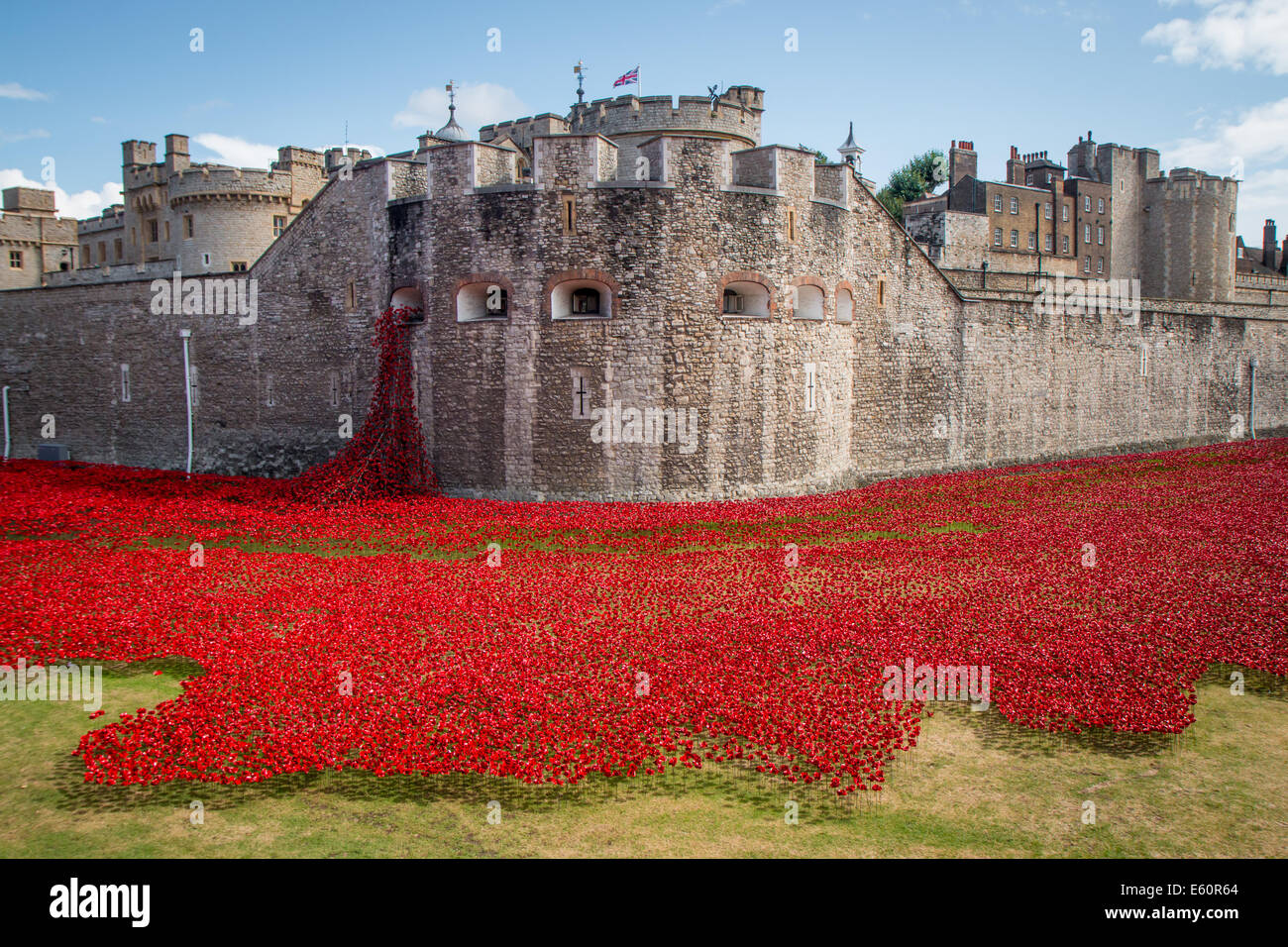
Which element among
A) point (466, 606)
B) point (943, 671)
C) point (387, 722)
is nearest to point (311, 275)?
point (466, 606)

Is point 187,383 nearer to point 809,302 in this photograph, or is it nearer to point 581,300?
point 581,300

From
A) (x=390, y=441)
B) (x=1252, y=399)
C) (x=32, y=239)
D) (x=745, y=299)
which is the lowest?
(x=390, y=441)

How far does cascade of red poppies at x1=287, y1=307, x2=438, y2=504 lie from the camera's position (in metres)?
20.7

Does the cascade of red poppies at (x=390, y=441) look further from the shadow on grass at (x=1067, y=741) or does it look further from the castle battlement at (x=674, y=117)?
the shadow on grass at (x=1067, y=741)

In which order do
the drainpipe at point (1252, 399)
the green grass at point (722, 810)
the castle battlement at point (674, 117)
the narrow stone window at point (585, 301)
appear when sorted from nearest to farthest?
the green grass at point (722, 810), the narrow stone window at point (585, 301), the castle battlement at point (674, 117), the drainpipe at point (1252, 399)

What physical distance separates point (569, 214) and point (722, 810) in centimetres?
1567

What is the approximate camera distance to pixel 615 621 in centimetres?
1086

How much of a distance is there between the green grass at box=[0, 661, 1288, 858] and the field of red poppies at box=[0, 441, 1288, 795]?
0.94 ft

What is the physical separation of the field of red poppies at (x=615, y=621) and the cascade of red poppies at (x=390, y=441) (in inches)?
64.9

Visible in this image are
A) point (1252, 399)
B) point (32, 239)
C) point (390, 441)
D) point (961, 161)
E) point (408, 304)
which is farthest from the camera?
point (961, 161)

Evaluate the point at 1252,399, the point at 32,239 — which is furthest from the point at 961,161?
the point at 32,239

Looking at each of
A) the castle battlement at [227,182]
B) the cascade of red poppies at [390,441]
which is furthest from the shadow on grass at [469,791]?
the castle battlement at [227,182]

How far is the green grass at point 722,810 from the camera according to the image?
597cm

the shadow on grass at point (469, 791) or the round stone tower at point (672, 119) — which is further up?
the round stone tower at point (672, 119)
